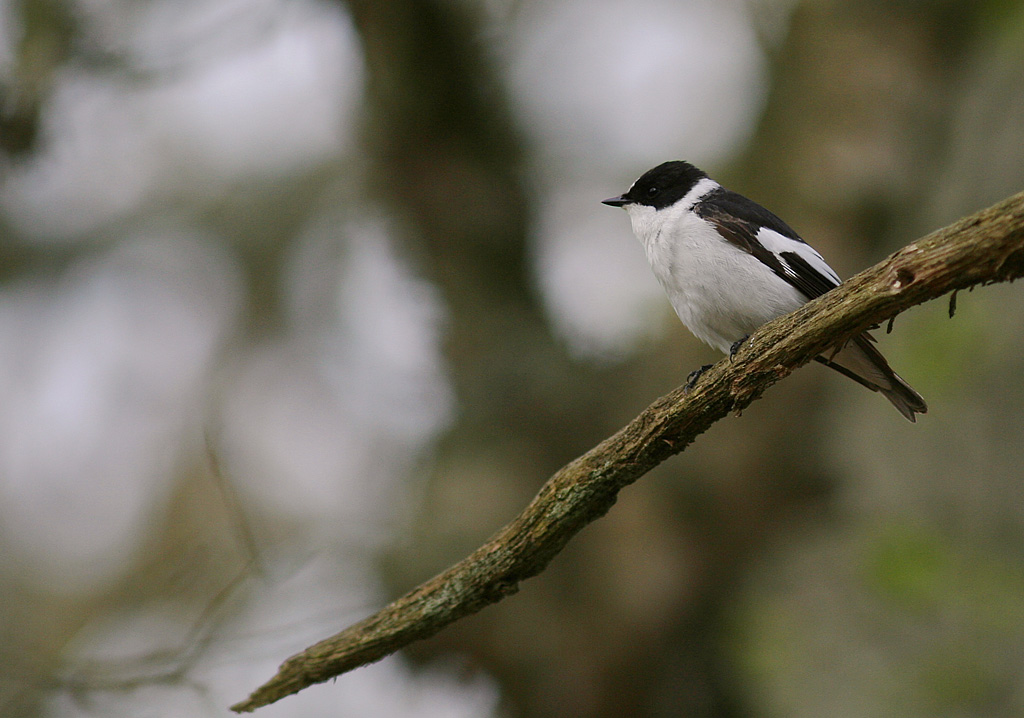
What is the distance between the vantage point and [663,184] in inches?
196

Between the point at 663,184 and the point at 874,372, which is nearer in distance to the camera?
the point at 874,372

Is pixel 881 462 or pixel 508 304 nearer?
pixel 881 462

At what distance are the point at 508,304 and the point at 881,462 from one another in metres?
3.10

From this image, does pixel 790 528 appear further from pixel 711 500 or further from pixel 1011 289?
pixel 1011 289

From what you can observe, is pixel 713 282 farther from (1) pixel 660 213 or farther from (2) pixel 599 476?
(2) pixel 599 476

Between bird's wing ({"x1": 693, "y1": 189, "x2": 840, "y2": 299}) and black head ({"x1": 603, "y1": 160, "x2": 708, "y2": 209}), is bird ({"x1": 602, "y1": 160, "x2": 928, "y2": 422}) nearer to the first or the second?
bird's wing ({"x1": 693, "y1": 189, "x2": 840, "y2": 299})

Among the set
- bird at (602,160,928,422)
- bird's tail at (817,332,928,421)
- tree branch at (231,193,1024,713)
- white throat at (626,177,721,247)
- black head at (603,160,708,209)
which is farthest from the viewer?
black head at (603,160,708,209)

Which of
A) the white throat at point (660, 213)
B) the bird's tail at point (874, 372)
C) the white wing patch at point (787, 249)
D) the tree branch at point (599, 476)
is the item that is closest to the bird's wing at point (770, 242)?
the white wing patch at point (787, 249)

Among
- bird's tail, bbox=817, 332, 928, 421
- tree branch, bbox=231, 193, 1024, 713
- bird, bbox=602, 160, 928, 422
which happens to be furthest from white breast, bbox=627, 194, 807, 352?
tree branch, bbox=231, 193, 1024, 713

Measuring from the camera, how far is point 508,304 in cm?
797

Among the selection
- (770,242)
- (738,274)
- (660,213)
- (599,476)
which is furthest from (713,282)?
(599,476)

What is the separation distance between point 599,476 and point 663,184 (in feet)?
7.88

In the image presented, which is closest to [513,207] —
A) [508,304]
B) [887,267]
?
[508,304]

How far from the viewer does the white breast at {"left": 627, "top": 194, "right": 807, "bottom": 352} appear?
4.07 metres
